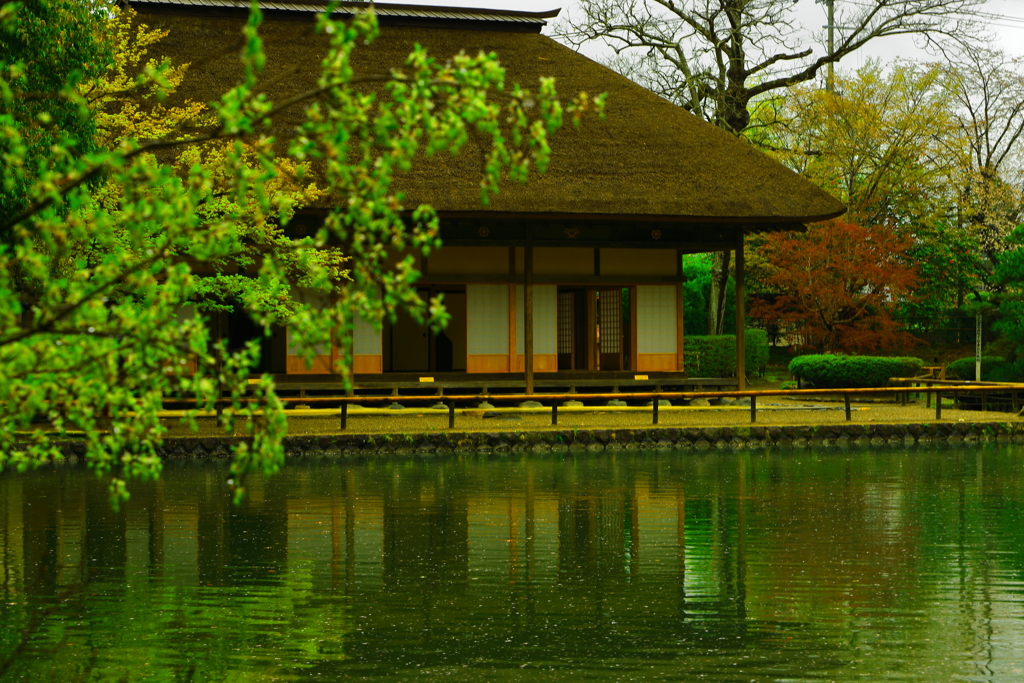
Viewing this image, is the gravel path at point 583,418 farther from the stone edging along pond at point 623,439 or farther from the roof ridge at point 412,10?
the roof ridge at point 412,10

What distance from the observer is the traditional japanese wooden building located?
22.8 m

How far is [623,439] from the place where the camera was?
63.1 feet

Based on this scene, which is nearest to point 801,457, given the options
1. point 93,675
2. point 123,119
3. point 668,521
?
point 668,521

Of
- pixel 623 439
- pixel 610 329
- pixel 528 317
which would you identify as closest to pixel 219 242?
pixel 623 439

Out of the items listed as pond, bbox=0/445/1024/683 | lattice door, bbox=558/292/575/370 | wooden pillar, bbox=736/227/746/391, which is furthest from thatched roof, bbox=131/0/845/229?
pond, bbox=0/445/1024/683

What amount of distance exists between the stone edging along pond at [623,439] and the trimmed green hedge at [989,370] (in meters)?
6.36

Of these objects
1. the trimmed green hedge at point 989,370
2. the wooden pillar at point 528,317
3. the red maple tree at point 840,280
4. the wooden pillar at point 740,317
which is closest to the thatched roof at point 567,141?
the wooden pillar at point 740,317

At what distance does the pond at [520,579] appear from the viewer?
6.87 metres

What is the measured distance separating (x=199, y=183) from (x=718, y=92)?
32705mm

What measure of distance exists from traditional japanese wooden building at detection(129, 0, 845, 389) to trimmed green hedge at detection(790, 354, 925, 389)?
144 inches

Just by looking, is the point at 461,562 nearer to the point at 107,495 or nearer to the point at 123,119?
the point at 107,495

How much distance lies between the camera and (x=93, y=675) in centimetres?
663

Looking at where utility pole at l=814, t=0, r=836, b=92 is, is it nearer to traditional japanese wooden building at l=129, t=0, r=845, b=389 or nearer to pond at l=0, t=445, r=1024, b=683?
traditional japanese wooden building at l=129, t=0, r=845, b=389

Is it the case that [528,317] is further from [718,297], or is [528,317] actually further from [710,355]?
[718,297]
